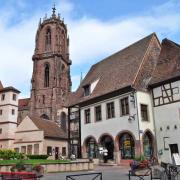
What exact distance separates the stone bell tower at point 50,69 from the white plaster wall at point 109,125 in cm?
3382

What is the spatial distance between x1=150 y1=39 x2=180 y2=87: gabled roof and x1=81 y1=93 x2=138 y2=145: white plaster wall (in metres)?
3.80

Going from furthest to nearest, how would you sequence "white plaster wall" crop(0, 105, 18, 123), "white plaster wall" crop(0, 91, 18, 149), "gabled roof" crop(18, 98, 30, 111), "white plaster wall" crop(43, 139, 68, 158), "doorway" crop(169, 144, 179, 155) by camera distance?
"gabled roof" crop(18, 98, 30, 111), "white plaster wall" crop(0, 105, 18, 123), "white plaster wall" crop(0, 91, 18, 149), "white plaster wall" crop(43, 139, 68, 158), "doorway" crop(169, 144, 179, 155)

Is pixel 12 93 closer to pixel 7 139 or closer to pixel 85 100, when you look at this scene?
pixel 7 139

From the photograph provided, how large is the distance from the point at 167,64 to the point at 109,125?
8.74 meters

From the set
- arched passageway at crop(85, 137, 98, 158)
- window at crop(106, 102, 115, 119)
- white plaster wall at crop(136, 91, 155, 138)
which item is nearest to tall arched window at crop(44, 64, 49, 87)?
arched passageway at crop(85, 137, 98, 158)

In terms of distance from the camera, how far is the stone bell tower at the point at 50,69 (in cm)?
7006

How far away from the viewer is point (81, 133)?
34531mm

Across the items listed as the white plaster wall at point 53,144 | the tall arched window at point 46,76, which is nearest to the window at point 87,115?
the white plaster wall at point 53,144

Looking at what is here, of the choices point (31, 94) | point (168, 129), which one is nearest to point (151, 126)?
point (168, 129)

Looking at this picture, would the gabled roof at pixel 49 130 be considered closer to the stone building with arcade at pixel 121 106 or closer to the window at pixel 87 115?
the stone building with arcade at pixel 121 106

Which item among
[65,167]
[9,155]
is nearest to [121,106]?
[65,167]

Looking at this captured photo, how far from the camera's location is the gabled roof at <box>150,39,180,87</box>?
90.3ft

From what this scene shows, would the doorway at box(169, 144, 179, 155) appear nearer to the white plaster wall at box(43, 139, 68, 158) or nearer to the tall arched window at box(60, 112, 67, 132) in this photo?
the white plaster wall at box(43, 139, 68, 158)

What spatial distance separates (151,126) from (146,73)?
565cm
